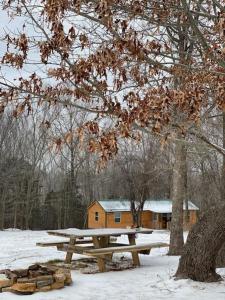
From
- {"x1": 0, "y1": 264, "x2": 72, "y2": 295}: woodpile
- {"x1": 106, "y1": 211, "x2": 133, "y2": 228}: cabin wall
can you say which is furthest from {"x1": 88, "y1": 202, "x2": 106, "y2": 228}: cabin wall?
{"x1": 0, "y1": 264, "x2": 72, "y2": 295}: woodpile

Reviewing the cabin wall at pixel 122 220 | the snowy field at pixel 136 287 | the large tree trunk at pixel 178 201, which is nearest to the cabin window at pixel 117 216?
the cabin wall at pixel 122 220

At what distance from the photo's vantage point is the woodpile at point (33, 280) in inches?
306

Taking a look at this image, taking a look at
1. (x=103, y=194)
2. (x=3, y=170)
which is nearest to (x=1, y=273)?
(x=3, y=170)

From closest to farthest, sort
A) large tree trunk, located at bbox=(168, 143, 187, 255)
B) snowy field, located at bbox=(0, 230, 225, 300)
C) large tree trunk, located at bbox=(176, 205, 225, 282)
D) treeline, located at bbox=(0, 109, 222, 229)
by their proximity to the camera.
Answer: snowy field, located at bbox=(0, 230, 225, 300) → large tree trunk, located at bbox=(176, 205, 225, 282) → large tree trunk, located at bbox=(168, 143, 187, 255) → treeline, located at bbox=(0, 109, 222, 229)

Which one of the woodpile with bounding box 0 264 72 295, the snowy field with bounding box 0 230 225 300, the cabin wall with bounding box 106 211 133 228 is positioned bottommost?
the snowy field with bounding box 0 230 225 300

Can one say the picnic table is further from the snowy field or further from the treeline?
the treeline

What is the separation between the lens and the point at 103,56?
4746mm

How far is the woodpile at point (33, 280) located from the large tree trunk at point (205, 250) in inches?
87.6

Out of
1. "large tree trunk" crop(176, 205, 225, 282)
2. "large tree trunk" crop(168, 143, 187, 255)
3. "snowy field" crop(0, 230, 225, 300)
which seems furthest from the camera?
"large tree trunk" crop(168, 143, 187, 255)

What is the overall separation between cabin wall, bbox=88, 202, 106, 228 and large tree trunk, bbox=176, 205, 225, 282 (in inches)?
1153

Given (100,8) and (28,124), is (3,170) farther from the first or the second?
(100,8)

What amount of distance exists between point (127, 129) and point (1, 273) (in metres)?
5.68

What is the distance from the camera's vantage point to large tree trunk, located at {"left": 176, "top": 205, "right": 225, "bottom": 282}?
8.55 m

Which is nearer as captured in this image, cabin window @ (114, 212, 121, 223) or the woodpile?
the woodpile
